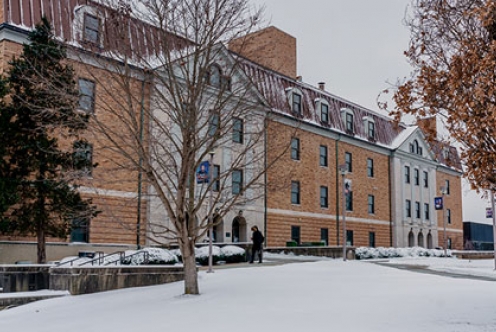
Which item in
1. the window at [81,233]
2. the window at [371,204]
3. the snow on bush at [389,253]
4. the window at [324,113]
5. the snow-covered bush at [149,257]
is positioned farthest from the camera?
the window at [371,204]

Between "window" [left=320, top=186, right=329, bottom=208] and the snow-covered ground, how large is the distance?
74.5ft

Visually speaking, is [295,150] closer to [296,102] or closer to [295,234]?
[296,102]

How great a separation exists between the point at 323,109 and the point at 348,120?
3.37m

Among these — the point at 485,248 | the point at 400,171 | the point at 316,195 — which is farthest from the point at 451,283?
the point at 485,248

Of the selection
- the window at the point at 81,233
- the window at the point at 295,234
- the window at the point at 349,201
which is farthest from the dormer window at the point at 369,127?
the window at the point at 81,233

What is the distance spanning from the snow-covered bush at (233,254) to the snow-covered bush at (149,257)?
3.69 m

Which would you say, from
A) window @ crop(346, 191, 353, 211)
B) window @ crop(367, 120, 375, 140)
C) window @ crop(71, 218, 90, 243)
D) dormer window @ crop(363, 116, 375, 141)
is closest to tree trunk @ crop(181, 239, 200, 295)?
window @ crop(71, 218, 90, 243)

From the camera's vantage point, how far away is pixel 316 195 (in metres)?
40.2

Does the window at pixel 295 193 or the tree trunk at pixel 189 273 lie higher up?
the window at pixel 295 193

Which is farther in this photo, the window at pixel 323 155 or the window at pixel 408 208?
the window at pixel 408 208

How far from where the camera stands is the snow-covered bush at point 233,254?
81.5ft

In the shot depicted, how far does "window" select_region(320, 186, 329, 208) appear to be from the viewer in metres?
40.9

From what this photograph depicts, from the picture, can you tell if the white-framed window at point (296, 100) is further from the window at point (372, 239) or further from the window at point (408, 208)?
the window at point (408, 208)

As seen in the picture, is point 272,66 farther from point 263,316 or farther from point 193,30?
point 263,316
